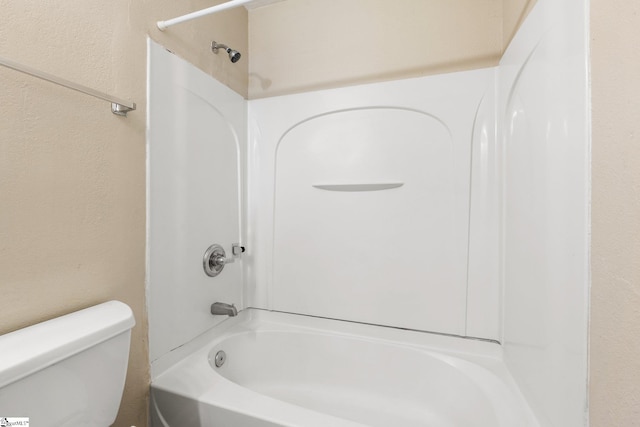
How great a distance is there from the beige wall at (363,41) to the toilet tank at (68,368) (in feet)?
4.54

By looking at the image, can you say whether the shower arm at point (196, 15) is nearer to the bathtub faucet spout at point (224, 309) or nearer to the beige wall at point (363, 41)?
the beige wall at point (363, 41)

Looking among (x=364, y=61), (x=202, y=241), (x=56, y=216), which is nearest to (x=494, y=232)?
(x=364, y=61)

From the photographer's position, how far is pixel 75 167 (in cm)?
86

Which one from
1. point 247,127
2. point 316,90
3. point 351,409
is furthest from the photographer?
point 247,127

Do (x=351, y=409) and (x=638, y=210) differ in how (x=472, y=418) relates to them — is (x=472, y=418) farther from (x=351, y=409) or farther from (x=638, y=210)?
(x=638, y=210)

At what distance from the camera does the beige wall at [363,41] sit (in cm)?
132

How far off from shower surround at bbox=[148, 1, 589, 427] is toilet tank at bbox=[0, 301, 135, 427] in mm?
293

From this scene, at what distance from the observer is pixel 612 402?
21.4 inches

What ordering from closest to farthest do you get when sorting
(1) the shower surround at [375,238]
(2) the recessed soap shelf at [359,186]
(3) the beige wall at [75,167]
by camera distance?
1. (3) the beige wall at [75,167]
2. (1) the shower surround at [375,238]
3. (2) the recessed soap shelf at [359,186]

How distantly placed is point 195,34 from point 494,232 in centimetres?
162

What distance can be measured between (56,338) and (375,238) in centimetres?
122

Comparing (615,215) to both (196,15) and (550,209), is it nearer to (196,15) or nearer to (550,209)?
(550,209)

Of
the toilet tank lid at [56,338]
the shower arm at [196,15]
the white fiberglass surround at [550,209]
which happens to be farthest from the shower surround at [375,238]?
the toilet tank lid at [56,338]

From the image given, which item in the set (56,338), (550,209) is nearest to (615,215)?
(550,209)
